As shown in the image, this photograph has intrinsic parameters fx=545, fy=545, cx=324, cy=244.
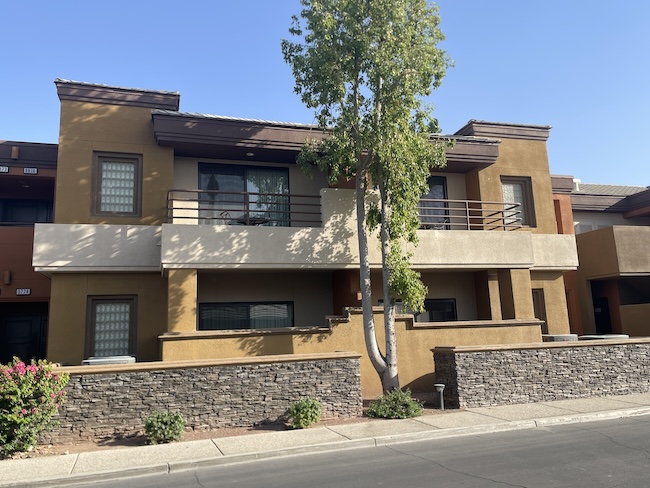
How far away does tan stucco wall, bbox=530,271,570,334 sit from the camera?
19.4m

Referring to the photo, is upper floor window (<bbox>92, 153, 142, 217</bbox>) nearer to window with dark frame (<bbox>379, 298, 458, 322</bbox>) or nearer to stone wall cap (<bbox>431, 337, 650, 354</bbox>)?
stone wall cap (<bbox>431, 337, 650, 354</bbox>)

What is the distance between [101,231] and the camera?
1500cm

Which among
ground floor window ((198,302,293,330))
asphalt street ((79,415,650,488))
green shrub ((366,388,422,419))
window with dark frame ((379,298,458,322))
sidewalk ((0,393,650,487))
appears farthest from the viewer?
window with dark frame ((379,298,458,322))

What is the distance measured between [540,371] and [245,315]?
8.47 metres

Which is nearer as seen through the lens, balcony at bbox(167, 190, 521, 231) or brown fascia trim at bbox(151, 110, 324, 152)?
brown fascia trim at bbox(151, 110, 324, 152)

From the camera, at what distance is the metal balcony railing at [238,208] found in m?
16.1

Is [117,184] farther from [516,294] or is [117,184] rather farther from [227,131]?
[516,294]

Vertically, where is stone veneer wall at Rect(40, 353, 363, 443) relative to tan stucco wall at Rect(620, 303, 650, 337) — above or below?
below

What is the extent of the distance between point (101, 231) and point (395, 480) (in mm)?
10939

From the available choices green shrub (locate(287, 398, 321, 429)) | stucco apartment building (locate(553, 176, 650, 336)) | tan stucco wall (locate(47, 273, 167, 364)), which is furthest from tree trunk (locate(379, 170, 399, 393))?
stucco apartment building (locate(553, 176, 650, 336))

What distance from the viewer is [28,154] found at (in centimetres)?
1684

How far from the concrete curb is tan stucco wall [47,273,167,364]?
258 inches

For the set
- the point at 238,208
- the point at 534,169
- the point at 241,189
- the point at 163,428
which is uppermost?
the point at 534,169

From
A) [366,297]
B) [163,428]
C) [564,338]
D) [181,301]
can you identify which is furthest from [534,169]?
[163,428]
